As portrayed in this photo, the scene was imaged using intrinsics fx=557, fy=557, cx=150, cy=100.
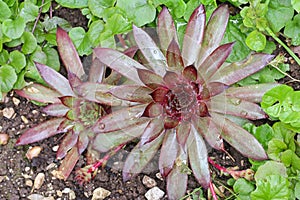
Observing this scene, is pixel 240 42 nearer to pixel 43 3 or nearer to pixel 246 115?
pixel 246 115

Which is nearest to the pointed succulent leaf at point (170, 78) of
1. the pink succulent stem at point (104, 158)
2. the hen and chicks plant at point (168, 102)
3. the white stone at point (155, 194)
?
the hen and chicks plant at point (168, 102)

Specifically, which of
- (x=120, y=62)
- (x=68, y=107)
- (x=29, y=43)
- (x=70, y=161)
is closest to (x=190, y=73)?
(x=120, y=62)

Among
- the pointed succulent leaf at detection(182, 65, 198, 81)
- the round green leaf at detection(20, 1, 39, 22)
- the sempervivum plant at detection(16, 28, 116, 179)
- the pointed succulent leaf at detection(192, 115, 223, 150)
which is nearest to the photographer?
the pointed succulent leaf at detection(182, 65, 198, 81)

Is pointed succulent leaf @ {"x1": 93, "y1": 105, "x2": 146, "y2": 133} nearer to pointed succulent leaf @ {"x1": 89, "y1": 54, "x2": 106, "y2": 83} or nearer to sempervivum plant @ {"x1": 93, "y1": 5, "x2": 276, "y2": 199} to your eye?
sempervivum plant @ {"x1": 93, "y1": 5, "x2": 276, "y2": 199}

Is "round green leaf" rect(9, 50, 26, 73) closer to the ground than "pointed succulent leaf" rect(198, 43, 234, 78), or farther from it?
closer to the ground

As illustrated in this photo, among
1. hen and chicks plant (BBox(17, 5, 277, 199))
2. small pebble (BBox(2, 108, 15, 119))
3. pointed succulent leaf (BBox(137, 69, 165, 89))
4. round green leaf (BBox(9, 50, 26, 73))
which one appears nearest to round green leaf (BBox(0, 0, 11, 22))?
round green leaf (BBox(9, 50, 26, 73))

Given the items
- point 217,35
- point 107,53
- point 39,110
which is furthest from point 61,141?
point 217,35
